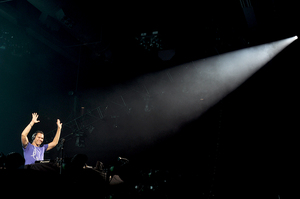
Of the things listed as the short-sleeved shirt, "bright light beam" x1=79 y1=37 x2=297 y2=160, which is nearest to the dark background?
"bright light beam" x1=79 y1=37 x2=297 y2=160

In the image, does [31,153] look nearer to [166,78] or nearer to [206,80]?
[166,78]

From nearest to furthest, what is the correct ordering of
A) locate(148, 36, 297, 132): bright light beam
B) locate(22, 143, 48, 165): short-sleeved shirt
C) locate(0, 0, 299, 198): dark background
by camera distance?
locate(22, 143, 48, 165): short-sleeved shirt, locate(0, 0, 299, 198): dark background, locate(148, 36, 297, 132): bright light beam

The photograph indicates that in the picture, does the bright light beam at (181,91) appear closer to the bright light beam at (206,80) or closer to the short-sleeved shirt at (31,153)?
the bright light beam at (206,80)

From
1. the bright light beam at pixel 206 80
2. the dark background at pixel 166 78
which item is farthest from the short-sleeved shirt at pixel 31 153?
the bright light beam at pixel 206 80

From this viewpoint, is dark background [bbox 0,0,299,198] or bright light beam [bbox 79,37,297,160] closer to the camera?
dark background [bbox 0,0,299,198]

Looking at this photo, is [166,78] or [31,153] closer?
[31,153]

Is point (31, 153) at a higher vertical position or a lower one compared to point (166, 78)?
lower

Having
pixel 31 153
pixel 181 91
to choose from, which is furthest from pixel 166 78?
pixel 31 153

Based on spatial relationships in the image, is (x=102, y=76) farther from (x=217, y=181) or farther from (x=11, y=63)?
(x=217, y=181)

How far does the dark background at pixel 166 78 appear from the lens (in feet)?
13.3

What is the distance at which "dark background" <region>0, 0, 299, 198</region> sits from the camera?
4043 millimetres

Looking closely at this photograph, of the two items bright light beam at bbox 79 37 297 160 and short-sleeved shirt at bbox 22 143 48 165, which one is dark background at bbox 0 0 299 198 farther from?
short-sleeved shirt at bbox 22 143 48 165

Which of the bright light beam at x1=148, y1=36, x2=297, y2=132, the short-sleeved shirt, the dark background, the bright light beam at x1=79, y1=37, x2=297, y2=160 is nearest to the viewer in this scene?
the short-sleeved shirt

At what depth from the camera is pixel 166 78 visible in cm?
668
